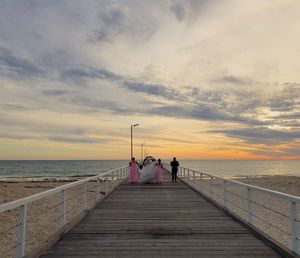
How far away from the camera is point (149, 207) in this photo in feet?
42.0

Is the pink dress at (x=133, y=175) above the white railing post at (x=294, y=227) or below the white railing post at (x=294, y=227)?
above

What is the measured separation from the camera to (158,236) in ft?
26.1

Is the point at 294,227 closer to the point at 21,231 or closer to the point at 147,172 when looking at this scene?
the point at 21,231

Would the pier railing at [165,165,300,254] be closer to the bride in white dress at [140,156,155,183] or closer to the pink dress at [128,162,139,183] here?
the bride in white dress at [140,156,155,183]

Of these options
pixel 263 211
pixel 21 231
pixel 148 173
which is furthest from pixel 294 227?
pixel 263 211

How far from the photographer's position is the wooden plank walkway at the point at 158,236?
6.62 meters

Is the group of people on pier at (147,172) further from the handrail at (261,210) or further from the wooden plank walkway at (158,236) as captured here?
the wooden plank walkway at (158,236)

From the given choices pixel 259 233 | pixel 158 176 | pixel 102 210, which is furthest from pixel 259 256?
pixel 158 176

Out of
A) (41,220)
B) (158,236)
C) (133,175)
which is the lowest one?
(41,220)

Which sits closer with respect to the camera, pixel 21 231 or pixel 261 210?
pixel 21 231

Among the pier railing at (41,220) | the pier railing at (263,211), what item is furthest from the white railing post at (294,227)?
the pier railing at (41,220)

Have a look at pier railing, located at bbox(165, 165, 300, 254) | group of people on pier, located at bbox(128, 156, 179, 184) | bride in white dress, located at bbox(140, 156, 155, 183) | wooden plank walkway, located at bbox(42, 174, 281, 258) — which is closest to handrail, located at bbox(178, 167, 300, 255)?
pier railing, located at bbox(165, 165, 300, 254)

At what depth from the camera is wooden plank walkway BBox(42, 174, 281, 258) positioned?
6.62 metres

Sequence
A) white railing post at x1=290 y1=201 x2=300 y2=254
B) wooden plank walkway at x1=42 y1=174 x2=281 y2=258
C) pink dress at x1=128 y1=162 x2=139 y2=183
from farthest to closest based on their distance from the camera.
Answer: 1. pink dress at x1=128 y1=162 x2=139 y2=183
2. wooden plank walkway at x1=42 y1=174 x2=281 y2=258
3. white railing post at x1=290 y1=201 x2=300 y2=254
